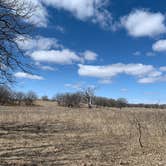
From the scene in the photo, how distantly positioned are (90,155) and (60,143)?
3.11 meters

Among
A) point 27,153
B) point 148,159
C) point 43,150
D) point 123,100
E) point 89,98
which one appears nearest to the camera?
point 148,159

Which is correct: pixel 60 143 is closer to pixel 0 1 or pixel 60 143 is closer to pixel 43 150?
pixel 43 150

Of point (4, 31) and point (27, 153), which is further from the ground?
point (4, 31)

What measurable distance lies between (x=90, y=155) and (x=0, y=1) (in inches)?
319

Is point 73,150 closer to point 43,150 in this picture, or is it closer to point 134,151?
point 43,150

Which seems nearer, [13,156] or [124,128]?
[13,156]

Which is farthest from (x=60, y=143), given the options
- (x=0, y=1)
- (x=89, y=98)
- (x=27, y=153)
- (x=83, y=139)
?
(x=89, y=98)

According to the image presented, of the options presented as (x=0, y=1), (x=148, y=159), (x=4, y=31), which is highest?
(x=0, y=1)

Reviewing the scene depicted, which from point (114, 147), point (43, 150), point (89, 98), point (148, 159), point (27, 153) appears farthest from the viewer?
point (89, 98)

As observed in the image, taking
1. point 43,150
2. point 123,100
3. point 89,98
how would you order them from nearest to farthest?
point 43,150, point 89,98, point 123,100

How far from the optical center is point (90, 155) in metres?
11.5

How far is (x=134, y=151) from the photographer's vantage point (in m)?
12.6

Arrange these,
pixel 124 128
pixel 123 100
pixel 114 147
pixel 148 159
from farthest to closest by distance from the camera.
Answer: pixel 123 100 < pixel 124 128 < pixel 114 147 < pixel 148 159

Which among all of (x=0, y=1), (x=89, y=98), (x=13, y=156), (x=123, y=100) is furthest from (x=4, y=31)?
(x=123, y=100)
